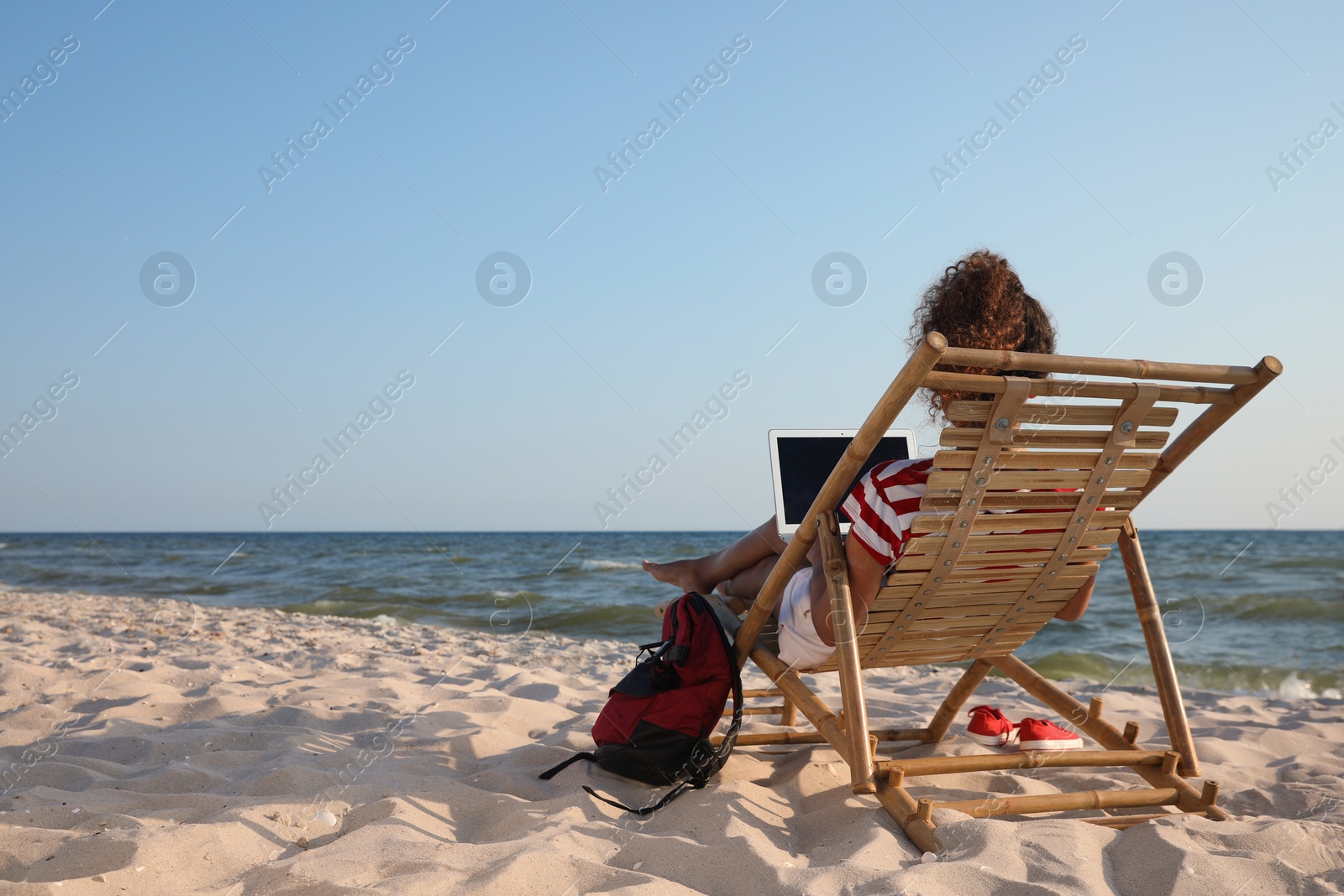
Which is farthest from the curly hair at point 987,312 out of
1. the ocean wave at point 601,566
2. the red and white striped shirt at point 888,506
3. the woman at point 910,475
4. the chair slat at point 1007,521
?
the ocean wave at point 601,566

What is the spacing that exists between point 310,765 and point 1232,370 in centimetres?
302

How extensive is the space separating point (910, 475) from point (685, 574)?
3.87ft

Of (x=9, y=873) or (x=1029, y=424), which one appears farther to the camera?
(x=1029, y=424)

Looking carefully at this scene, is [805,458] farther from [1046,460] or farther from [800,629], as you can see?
[1046,460]

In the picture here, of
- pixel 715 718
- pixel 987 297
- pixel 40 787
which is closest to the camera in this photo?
pixel 987 297

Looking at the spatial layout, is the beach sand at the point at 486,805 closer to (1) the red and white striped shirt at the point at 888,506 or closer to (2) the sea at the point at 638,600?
(1) the red and white striped shirt at the point at 888,506

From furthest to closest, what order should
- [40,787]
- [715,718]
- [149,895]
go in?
[715,718]
[40,787]
[149,895]

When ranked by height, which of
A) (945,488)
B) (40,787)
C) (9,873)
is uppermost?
(945,488)

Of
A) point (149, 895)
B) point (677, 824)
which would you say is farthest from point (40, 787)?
point (677, 824)

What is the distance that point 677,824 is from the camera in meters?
2.37

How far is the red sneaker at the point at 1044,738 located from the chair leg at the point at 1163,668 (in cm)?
28

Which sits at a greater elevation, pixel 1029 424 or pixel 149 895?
pixel 1029 424

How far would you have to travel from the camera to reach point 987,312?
2352 millimetres

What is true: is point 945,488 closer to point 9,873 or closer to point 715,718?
point 715,718
